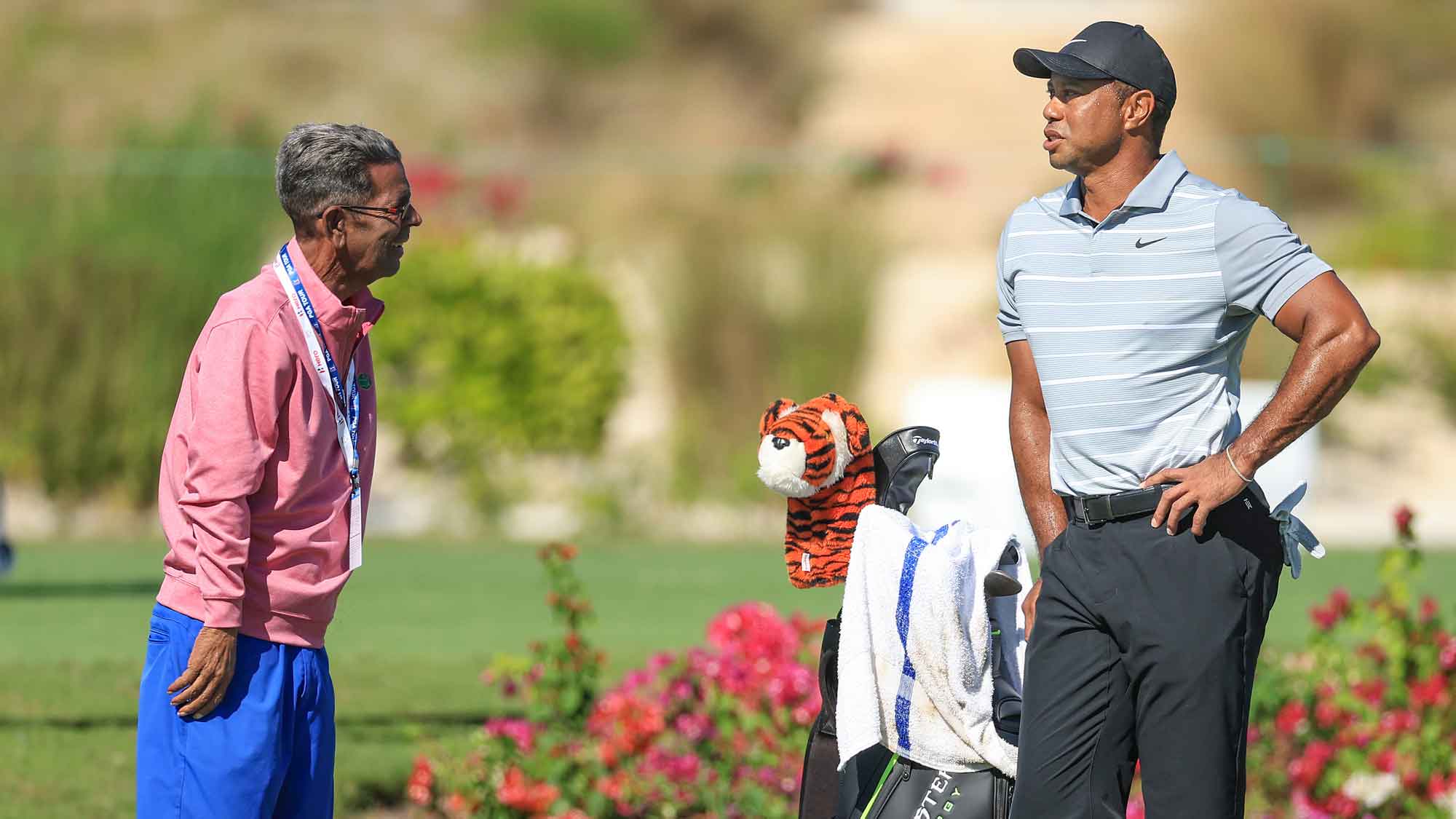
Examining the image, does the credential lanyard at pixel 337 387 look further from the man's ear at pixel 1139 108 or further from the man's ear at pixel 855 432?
the man's ear at pixel 1139 108

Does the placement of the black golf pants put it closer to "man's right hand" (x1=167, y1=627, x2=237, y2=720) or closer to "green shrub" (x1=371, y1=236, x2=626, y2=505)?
"man's right hand" (x1=167, y1=627, x2=237, y2=720)

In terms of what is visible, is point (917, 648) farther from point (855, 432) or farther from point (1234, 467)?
point (1234, 467)

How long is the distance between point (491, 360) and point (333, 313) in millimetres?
12793

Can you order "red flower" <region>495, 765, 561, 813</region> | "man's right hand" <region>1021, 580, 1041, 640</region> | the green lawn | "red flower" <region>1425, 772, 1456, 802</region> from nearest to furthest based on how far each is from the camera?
"man's right hand" <region>1021, 580, 1041, 640</region>
"red flower" <region>495, 765, 561, 813</region>
"red flower" <region>1425, 772, 1456, 802</region>
the green lawn

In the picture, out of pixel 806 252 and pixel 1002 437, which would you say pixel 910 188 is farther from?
pixel 1002 437

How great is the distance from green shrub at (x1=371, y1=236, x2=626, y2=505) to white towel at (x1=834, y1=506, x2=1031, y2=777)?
12.3 metres

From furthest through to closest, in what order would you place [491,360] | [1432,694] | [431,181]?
[431,181] → [491,360] → [1432,694]

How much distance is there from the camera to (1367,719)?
19.4ft

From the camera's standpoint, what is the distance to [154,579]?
11.3 m

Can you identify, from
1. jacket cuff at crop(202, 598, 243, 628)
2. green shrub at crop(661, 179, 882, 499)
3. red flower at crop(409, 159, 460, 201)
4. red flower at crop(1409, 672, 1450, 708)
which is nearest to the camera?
jacket cuff at crop(202, 598, 243, 628)

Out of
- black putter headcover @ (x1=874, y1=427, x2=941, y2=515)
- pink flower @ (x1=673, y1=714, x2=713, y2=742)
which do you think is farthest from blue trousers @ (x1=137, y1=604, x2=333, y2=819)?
pink flower @ (x1=673, y1=714, x2=713, y2=742)

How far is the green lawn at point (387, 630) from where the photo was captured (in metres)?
6.16

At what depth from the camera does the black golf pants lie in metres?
3.71

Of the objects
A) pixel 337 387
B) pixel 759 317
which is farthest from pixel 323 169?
pixel 759 317
